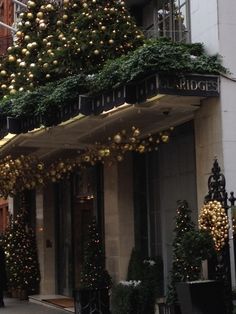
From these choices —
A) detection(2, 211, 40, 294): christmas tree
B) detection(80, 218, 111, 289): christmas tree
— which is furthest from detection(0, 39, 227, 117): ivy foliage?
detection(2, 211, 40, 294): christmas tree

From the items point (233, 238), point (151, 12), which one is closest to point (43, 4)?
point (151, 12)

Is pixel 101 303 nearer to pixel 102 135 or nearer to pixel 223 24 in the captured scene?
pixel 102 135

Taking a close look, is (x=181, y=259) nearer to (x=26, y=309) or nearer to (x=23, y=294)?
(x=26, y=309)

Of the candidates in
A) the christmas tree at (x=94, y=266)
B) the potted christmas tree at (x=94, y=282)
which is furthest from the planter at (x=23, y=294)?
the christmas tree at (x=94, y=266)

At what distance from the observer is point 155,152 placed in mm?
12805

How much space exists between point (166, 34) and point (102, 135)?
2333mm

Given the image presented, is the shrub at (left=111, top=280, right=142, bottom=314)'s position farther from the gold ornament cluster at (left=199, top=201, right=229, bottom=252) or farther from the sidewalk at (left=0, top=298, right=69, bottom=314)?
the gold ornament cluster at (left=199, top=201, right=229, bottom=252)

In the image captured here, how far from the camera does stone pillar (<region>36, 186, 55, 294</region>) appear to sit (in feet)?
59.5

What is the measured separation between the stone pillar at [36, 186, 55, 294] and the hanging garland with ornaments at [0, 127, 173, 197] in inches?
75.7

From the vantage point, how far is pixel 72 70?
37.9 feet

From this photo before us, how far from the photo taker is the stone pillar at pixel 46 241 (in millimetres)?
18125

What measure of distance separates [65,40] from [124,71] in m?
2.60

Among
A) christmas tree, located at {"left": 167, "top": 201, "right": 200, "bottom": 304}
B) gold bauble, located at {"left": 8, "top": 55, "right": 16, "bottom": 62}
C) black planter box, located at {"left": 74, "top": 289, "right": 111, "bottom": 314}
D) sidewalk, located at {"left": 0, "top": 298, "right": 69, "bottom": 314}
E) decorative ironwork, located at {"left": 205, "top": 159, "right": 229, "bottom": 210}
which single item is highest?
gold bauble, located at {"left": 8, "top": 55, "right": 16, "bottom": 62}

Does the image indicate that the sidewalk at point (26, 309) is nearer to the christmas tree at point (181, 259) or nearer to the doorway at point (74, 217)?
the doorway at point (74, 217)
